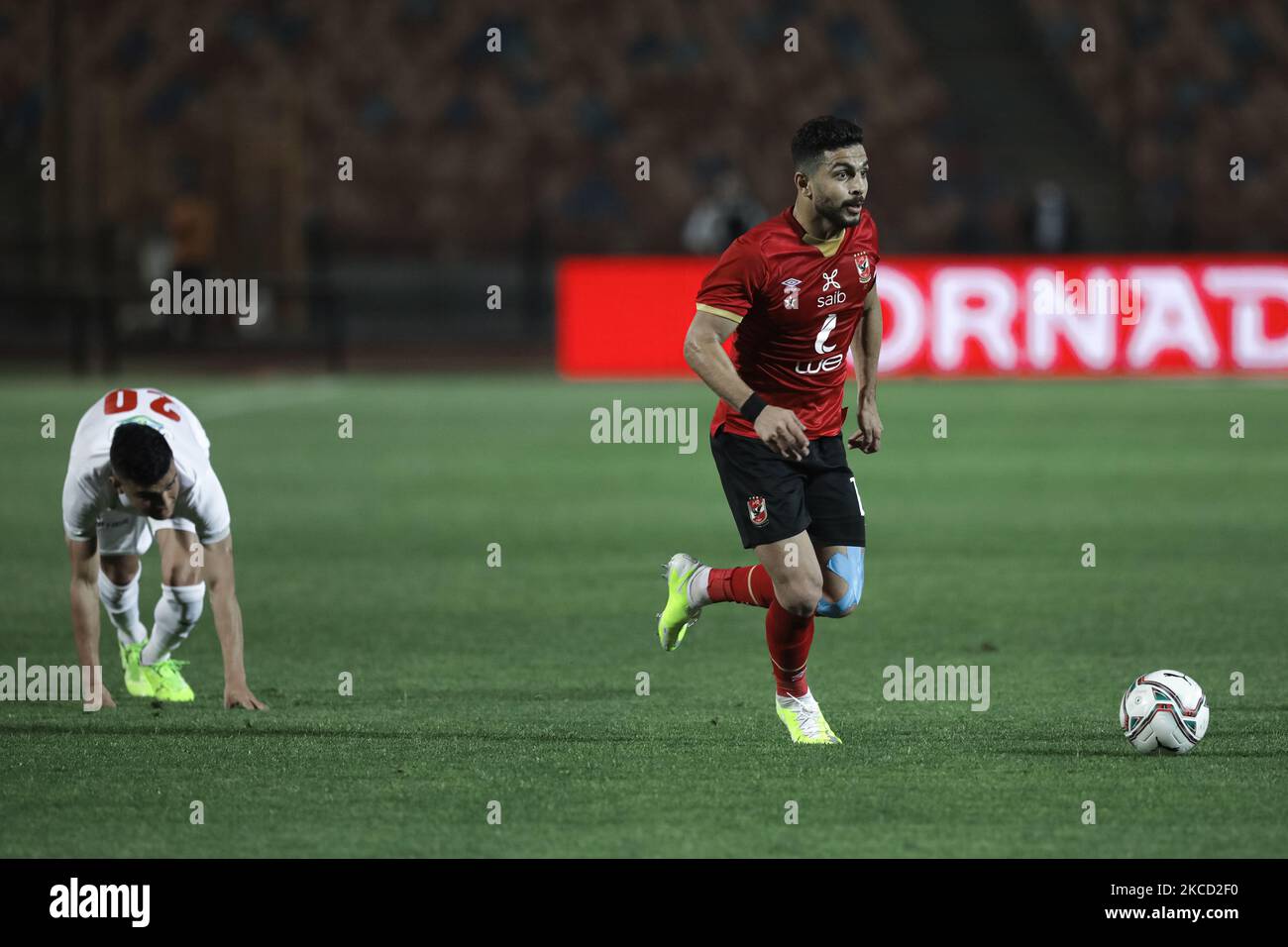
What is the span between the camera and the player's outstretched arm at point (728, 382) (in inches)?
280

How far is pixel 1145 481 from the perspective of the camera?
55.6 feet

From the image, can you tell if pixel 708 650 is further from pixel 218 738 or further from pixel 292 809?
pixel 292 809

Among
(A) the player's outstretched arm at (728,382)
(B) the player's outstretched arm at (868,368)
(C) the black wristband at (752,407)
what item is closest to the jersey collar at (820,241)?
(B) the player's outstretched arm at (868,368)

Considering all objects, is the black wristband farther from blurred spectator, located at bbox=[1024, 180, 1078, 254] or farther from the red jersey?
blurred spectator, located at bbox=[1024, 180, 1078, 254]

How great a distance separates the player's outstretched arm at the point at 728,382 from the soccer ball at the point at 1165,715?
4.71ft

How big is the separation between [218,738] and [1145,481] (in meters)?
10.8

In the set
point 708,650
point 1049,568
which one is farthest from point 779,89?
point 708,650

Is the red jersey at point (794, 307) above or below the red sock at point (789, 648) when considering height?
above

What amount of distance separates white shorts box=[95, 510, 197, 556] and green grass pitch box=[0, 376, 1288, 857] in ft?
1.95

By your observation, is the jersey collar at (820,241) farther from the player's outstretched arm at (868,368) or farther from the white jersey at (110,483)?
the white jersey at (110,483)

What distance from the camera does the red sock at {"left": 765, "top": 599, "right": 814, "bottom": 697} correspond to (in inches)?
300

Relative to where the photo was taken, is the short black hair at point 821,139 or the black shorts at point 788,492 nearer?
the short black hair at point 821,139

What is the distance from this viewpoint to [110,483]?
777 cm
